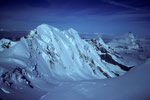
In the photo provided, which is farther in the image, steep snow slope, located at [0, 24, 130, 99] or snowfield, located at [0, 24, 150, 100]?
steep snow slope, located at [0, 24, 130, 99]

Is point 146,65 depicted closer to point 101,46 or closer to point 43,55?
point 43,55

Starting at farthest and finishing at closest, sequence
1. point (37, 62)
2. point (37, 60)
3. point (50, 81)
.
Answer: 1. point (37, 60)
2. point (37, 62)
3. point (50, 81)

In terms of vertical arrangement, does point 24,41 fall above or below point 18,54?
above

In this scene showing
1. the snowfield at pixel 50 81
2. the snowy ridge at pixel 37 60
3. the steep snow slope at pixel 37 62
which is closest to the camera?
the snowfield at pixel 50 81

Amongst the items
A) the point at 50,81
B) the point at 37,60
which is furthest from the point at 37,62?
the point at 50,81

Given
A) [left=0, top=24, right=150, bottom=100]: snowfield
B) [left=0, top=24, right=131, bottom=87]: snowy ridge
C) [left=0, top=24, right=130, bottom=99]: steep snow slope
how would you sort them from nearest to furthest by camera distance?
[left=0, top=24, right=150, bottom=100]: snowfield → [left=0, top=24, right=130, bottom=99]: steep snow slope → [left=0, top=24, right=131, bottom=87]: snowy ridge

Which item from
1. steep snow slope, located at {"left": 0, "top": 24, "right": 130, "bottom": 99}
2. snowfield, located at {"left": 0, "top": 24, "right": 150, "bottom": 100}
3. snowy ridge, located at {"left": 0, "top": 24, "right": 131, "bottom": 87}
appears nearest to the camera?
snowfield, located at {"left": 0, "top": 24, "right": 150, "bottom": 100}

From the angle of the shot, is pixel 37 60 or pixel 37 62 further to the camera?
pixel 37 60

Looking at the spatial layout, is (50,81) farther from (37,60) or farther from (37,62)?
(37,60)

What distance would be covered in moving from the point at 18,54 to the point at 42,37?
1371 cm

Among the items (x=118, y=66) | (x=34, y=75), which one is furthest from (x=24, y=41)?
(x=118, y=66)

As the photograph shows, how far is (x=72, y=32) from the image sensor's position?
54.0 m

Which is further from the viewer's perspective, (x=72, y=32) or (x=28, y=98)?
(x=72, y=32)

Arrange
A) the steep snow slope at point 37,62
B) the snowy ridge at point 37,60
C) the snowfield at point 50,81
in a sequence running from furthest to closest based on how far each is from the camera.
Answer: the snowy ridge at point 37,60 → the steep snow slope at point 37,62 → the snowfield at point 50,81
